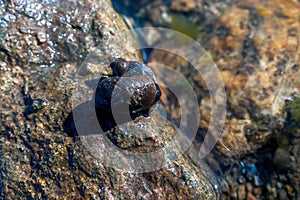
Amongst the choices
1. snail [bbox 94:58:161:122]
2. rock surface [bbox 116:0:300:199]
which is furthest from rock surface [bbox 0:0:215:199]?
rock surface [bbox 116:0:300:199]

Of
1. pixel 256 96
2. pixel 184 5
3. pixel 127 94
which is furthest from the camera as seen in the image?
pixel 184 5

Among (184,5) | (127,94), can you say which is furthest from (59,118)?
(184,5)

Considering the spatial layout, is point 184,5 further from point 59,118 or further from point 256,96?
point 59,118

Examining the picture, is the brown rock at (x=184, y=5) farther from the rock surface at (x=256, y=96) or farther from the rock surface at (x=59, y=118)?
the rock surface at (x=59, y=118)

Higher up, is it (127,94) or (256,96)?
(127,94)

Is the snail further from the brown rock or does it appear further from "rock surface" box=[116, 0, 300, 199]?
the brown rock

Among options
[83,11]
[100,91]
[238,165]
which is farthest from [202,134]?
[83,11]

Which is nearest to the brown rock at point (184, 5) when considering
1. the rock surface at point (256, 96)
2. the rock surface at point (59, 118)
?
the rock surface at point (256, 96)

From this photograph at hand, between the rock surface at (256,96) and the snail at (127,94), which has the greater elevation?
the snail at (127,94)

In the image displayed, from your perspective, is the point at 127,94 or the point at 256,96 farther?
the point at 256,96

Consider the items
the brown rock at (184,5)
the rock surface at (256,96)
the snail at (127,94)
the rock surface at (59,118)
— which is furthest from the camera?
A: the brown rock at (184,5)
